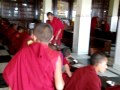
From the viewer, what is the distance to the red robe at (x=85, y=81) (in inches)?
75.7

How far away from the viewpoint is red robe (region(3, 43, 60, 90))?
1.72 meters

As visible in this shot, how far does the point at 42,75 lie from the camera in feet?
5.75

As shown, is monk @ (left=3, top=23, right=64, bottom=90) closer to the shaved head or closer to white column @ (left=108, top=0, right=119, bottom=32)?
the shaved head

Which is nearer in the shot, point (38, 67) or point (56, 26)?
point (38, 67)

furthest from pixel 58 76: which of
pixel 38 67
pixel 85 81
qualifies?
pixel 85 81

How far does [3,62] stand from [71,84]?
3.19m

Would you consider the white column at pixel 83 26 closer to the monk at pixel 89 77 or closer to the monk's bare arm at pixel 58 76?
the monk at pixel 89 77

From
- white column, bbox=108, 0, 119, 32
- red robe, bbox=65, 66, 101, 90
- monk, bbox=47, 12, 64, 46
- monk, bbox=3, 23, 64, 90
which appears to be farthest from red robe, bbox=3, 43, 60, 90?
white column, bbox=108, 0, 119, 32

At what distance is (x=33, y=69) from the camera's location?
5.78 ft

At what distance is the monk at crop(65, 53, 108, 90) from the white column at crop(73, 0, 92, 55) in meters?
4.11

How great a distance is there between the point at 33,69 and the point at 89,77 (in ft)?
1.73

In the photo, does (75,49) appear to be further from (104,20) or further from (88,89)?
(104,20)

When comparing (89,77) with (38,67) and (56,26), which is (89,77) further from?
(56,26)

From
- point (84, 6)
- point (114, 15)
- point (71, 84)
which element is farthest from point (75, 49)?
point (114, 15)
